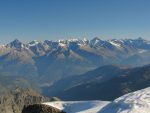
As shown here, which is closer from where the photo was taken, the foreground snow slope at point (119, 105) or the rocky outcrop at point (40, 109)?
the foreground snow slope at point (119, 105)

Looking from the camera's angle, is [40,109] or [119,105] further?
[40,109]

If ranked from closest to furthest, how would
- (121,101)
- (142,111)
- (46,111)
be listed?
(142,111)
(121,101)
(46,111)

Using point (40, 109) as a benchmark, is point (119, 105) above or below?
below

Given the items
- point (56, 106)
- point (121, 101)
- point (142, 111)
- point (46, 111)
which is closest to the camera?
point (142, 111)

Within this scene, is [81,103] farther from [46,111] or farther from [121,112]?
[121,112]

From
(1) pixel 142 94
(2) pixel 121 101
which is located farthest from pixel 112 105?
(1) pixel 142 94

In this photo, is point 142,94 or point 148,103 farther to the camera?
point 142,94

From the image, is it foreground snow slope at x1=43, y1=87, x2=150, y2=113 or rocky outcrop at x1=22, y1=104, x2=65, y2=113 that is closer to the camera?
foreground snow slope at x1=43, y1=87, x2=150, y2=113

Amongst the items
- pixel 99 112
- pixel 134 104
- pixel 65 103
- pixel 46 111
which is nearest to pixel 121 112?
pixel 134 104
